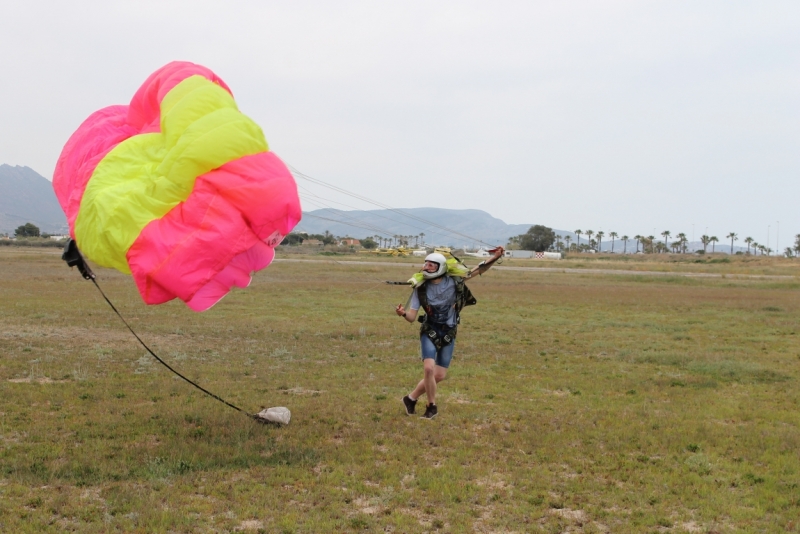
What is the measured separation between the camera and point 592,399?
9.64m

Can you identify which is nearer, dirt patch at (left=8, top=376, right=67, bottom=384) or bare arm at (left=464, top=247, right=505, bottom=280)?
bare arm at (left=464, top=247, right=505, bottom=280)

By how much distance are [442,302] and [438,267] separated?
1.37 feet

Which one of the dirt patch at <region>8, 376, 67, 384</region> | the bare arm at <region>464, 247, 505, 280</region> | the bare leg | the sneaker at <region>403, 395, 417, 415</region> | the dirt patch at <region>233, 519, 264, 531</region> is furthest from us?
the dirt patch at <region>8, 376, 67, 384</region>

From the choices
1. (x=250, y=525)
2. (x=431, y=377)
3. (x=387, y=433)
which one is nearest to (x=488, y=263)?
(x=431, y=377)

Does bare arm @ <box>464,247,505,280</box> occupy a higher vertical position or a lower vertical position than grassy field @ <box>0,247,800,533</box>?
higher

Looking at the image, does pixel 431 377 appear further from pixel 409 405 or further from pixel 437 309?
pixel 437 309

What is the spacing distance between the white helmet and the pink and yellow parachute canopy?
2.20 m

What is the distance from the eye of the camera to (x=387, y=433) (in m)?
7.65

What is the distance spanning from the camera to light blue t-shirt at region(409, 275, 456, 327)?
26.4ft

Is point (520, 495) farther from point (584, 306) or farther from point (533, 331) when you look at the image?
point (584, 306)

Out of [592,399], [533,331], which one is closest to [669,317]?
[533,331]

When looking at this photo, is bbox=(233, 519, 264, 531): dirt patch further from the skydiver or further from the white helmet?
the white helmet

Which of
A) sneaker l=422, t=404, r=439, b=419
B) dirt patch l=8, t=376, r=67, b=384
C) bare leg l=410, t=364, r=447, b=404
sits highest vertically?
bare leg l=410, t=364, r=447, b=404

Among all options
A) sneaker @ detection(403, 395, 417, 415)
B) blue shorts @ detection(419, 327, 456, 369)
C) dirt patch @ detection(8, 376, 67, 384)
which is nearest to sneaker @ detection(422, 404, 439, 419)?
sneaker @ detection(403, 395, 417, 415)
